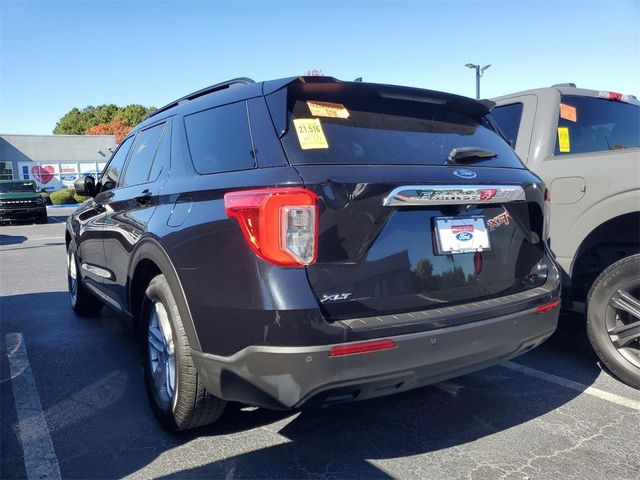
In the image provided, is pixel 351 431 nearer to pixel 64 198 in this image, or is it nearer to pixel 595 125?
pixel 595 125

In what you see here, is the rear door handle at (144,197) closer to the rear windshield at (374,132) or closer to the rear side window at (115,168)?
the rear side window at (115,168)

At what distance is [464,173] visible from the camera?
2.56 metres

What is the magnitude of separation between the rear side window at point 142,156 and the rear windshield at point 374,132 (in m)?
1.52

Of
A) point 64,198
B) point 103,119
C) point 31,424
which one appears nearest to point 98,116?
point 103,119

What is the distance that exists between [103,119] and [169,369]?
3266 inches

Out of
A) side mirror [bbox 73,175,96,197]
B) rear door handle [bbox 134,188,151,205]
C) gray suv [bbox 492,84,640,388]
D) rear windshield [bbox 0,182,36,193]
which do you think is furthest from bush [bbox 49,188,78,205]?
gray suv [bbox 492,84,640,388]

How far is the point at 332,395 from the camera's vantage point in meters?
2.17

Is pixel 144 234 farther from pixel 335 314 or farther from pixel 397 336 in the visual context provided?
pixel 397 336

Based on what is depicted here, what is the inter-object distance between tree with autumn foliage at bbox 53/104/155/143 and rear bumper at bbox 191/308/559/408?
71.6m

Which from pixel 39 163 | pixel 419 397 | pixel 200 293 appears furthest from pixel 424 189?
pixel 39 163

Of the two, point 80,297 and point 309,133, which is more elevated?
point 309,133

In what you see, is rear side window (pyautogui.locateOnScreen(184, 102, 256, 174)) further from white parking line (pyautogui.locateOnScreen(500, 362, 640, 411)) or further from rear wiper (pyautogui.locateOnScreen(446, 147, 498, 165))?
white parking line (pyautogui.locateOnScreen(500, 362, 640, 411))

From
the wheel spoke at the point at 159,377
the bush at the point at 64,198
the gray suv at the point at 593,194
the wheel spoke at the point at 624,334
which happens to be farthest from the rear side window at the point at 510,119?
the bush at the point at 64,198

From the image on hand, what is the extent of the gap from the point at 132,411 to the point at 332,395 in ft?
5.43
